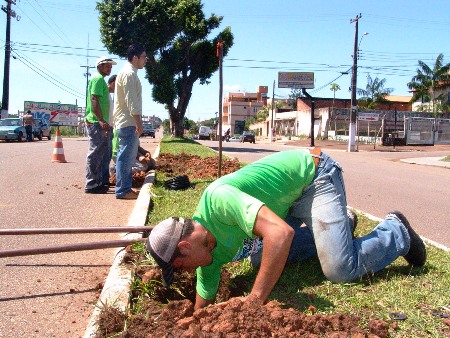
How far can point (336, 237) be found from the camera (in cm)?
326

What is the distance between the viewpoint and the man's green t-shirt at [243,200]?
2670 millimetres

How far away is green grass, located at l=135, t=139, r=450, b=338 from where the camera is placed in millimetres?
2715

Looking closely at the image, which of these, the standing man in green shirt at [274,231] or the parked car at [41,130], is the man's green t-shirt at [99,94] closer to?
the standing man in green shirt at [274,231]

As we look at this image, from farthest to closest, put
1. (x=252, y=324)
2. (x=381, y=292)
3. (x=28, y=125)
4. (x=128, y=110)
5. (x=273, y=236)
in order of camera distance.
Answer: (x=28, y=125)
(x=128, y=110)
(x=381, y=292)
(x=273, y=236)
(x=252, y=324)

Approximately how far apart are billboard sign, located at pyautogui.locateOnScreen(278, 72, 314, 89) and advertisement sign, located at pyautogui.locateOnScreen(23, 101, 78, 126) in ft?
92.6

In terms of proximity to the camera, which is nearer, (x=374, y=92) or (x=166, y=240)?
(x=166, y=240)

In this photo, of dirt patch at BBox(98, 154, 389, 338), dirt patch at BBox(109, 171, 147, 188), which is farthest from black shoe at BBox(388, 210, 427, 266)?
dirt patch at BBox(109, 171, 147, 188)

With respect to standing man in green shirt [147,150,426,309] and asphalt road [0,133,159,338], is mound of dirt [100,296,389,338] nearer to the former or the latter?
standing man in green shirt [147,150,426,309]

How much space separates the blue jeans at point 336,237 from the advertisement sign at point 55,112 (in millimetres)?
54138

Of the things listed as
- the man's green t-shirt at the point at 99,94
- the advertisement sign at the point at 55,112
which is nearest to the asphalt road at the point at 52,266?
the man's green t-shirt at the point at 99,94

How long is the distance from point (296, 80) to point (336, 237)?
227 ft

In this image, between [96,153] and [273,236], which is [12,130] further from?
[273,236]

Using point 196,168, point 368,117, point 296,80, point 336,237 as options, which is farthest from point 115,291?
point 296,80

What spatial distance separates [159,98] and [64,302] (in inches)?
991
